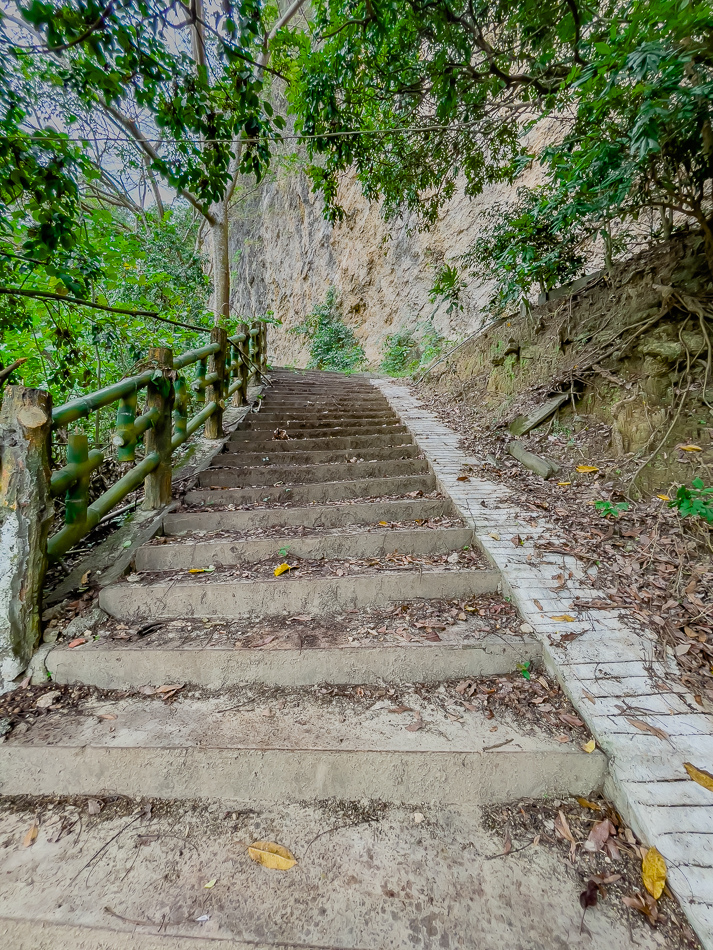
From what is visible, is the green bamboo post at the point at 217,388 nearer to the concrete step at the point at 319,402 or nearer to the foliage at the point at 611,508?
the concrete step at the point at 319,402

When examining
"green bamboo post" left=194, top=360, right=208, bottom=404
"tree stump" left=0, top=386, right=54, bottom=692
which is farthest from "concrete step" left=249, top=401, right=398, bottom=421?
"tree stump" left=0, top=386, right=54, bottom=692

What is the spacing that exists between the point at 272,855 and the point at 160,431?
2478 mm

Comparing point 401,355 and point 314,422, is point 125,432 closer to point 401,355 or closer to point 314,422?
point 314,422

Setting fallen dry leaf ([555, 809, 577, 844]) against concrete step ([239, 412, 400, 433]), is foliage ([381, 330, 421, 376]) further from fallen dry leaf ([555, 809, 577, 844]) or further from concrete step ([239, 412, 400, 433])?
fallen dry leaf ([555, 809, 577, 844])

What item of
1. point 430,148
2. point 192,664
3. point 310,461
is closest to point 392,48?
point 430,148

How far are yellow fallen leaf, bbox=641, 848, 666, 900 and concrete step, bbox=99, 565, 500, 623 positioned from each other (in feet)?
3.73

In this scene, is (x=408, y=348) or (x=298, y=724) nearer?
(x=298, y=724)

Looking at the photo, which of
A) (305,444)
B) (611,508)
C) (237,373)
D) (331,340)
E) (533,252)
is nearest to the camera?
(611,508)

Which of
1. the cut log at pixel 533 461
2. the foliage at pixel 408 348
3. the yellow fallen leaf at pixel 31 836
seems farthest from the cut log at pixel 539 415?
the foliage at pixel 408 348

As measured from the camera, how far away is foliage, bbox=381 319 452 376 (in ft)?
37.3

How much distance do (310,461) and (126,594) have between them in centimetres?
208

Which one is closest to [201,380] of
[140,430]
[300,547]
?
[140,430]

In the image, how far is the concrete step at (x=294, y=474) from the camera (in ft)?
11.2

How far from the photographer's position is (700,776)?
1.31 meters
